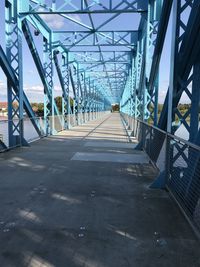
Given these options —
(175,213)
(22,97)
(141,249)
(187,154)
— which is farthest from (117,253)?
(22,97)

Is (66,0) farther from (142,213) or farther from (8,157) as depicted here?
(142,213)

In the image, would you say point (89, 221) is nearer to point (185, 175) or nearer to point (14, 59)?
point (185, 175)

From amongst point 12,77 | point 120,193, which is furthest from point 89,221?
point 12,77

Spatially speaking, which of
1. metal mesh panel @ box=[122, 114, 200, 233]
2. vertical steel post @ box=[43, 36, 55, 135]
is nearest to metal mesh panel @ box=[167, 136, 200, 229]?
metal mesh panel @ box=[122, 114, 200, 233]

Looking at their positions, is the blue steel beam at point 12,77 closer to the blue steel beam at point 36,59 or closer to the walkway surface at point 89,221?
the blue steel beam at point 36,59

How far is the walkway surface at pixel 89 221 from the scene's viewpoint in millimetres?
3064

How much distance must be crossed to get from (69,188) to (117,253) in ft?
8.48

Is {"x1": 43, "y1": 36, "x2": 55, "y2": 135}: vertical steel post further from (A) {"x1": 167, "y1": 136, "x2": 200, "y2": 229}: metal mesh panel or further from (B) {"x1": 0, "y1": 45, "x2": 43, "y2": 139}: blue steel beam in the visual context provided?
(A) {"x1": 167, "y1": 136, "x2": 200, "y2": 229}: metal mesh panel

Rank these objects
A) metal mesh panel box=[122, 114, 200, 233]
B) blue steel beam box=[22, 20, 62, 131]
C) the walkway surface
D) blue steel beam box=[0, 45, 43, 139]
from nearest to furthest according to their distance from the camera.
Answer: the walkway surface
metal mesh panel box=[122, 114, 200, 233]
blue steel beam box=[0, 45, 43, 139]
blue steel beam box=[22, 20, 62, 131]

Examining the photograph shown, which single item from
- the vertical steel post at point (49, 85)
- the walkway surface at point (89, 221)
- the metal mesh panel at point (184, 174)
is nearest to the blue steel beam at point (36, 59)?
the vertical steel post at point (49, 85)

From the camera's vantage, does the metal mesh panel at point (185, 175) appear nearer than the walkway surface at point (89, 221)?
No

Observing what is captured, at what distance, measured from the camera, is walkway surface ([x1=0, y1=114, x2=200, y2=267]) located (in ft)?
10.1

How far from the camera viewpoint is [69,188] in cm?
561

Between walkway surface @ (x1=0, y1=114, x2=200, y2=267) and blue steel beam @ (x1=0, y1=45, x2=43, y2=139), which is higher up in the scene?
blue steel beam @ (x1=0, y1=45, x2=43, y2=139)
